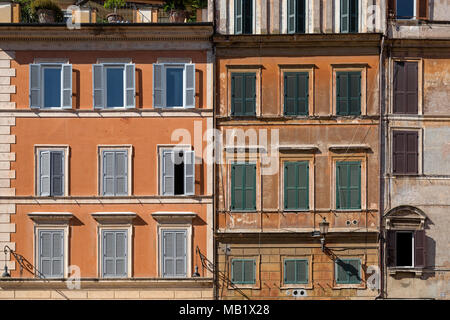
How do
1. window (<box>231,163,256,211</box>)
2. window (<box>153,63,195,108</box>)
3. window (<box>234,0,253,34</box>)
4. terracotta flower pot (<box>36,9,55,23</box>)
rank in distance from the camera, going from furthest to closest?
terracotta flower pot (<box>36,9,55,23</box>), window (<box>234,0,253,34</box>), window (<box>153,63,195,108</box>), window (<box>231,163,256,211</box>)

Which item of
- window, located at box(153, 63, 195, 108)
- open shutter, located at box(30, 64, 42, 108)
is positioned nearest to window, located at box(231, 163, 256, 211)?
window, located at box(153, 63, 195, 108)

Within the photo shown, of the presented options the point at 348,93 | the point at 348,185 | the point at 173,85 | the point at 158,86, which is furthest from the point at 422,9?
the point at 158,86

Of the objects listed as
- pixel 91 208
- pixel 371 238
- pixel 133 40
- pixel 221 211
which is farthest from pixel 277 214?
pixel 133 40

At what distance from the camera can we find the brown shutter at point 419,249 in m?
22.0

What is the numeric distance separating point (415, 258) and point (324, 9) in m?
8.93

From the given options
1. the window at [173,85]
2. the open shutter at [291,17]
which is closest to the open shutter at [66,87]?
the window at [173,85]

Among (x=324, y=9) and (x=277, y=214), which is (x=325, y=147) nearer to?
(x=277, y=214)

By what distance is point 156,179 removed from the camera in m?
22.2

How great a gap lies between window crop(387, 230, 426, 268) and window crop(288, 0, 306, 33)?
297 inches

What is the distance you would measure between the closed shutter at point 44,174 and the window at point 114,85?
242cm

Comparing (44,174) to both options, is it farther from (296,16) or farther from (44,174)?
(296,16)

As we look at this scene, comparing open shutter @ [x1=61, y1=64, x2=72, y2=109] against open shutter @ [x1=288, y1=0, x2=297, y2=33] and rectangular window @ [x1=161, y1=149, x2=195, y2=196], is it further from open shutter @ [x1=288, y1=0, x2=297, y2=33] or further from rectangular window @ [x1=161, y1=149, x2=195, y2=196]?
open shutter @ [x1=288, y1=0, x2=297, y2=33]

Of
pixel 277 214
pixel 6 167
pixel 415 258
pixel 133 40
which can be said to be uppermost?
pixel 133 40

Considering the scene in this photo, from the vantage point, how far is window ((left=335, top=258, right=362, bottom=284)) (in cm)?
2211
